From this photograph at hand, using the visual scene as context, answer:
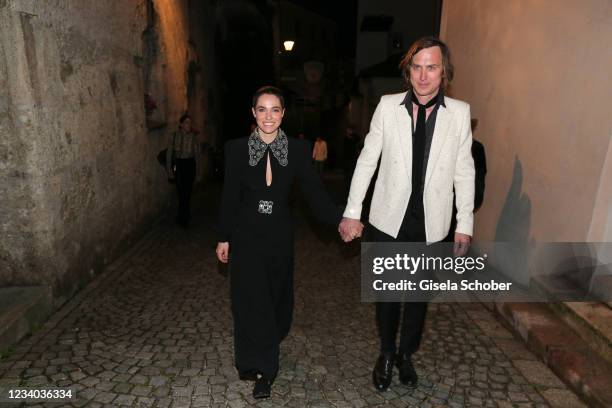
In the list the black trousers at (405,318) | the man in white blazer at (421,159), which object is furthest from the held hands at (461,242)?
the black trousers at (405,318)

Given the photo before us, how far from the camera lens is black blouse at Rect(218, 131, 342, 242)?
288 cm

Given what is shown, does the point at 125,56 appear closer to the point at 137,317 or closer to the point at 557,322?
the point at 137,317

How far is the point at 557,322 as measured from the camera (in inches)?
148

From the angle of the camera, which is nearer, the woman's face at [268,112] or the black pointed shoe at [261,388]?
the woman's face at [268,112]

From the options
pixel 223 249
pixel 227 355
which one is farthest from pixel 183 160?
pixel 223 249

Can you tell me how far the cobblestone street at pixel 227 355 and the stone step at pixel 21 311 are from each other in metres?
0.10

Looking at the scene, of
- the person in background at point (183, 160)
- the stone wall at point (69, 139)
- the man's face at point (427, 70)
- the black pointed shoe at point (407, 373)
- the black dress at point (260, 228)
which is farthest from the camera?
the person in background at point (183, 160)

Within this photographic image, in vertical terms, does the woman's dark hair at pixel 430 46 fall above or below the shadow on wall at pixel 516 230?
above

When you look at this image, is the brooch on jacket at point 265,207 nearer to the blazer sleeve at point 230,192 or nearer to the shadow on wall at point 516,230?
the blazer sleeve at point 230,192

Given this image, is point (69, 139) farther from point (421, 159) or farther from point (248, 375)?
point (421, 159)

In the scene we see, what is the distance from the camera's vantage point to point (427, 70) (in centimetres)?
266

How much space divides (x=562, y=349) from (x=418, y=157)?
197cm

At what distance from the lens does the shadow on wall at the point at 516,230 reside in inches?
175

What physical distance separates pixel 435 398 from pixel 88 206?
3985 mm
